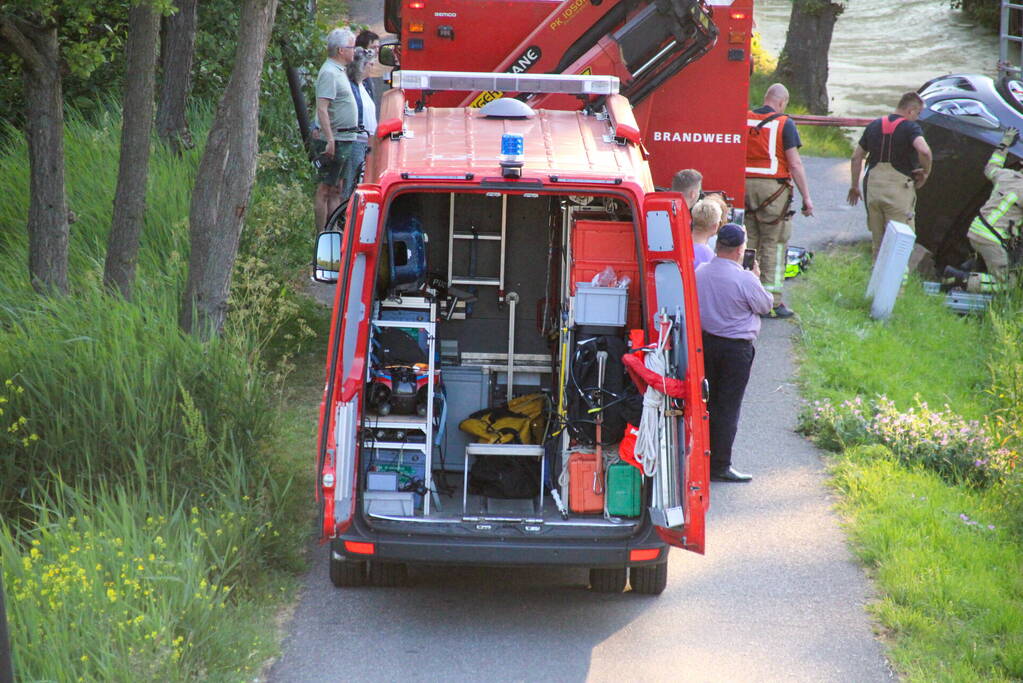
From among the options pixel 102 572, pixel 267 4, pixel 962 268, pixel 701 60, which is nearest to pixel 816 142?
pixel 962 268

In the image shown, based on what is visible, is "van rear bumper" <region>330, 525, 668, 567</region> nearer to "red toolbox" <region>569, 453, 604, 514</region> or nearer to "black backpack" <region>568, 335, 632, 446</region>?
"red toolbox" <region>569, 453, 604, 514</region>

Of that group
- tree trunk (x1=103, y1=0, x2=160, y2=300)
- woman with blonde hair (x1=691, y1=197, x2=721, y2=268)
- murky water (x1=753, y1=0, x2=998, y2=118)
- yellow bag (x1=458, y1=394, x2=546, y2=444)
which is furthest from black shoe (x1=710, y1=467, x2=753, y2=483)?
murky water (x1=753, y1=0, x2=998, y2=118)

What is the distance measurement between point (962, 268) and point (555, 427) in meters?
7.71

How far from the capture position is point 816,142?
1914cm

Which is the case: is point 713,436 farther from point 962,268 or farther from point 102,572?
point 962,268

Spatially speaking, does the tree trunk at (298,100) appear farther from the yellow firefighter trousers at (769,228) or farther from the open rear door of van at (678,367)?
the open rear door of van at (678,367)

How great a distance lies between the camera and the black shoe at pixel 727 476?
7441 mm

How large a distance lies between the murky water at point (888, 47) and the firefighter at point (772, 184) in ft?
44.5

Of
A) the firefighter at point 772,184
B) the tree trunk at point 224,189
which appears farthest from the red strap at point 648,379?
the firefighter at point 772,184

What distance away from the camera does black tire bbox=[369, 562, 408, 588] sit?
5980 millimetres

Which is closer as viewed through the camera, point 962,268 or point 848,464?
point 848,464

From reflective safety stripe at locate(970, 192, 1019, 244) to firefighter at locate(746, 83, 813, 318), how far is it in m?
2.13

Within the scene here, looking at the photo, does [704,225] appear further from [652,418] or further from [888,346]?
[888,346]

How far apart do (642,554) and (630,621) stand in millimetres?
552
